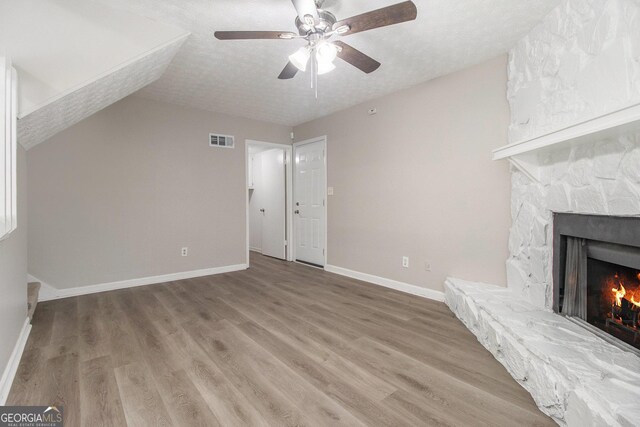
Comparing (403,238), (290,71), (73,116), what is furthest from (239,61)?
(403,238)

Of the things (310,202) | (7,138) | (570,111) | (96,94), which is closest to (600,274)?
(570,111)

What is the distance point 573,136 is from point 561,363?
1.21 meters

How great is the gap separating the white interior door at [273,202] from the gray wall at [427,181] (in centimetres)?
137

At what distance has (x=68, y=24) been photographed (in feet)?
6.39

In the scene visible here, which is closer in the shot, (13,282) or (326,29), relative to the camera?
(326,29)

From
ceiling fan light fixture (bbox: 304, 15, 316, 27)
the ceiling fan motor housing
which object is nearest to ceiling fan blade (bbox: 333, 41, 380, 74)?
the ceiling fan motor housing

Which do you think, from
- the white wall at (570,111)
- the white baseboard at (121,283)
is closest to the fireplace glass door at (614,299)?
the white wall at (570,111)

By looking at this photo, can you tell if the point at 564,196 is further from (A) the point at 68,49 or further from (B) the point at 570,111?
(A) the point at 68,49

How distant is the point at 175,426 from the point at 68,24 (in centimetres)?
255

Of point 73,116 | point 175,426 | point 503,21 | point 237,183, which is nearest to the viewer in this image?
point 175,426

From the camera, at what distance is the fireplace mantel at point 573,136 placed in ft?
4.38

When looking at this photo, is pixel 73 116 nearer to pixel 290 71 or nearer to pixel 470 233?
pixel 290 71

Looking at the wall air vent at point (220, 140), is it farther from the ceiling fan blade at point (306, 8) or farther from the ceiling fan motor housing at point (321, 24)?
the ceiling fan blade at point (306, 8)

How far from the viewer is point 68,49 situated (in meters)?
1.95
